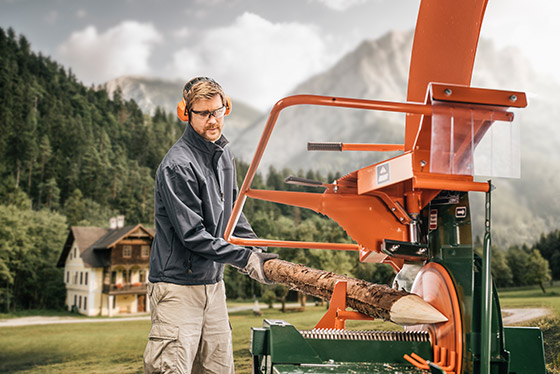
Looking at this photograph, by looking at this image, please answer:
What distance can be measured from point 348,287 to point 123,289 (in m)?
6.35

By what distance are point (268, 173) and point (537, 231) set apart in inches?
196

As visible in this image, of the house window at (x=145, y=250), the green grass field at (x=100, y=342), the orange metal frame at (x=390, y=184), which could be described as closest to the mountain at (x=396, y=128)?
the green grass field at (x=100, y=342)

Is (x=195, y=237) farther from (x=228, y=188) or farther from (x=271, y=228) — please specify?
(x=271, y=228)

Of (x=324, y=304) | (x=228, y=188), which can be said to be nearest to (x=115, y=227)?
(x=324, y=304)

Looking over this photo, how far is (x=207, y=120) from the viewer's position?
2312mm

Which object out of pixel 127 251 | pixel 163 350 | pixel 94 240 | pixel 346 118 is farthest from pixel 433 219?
pixel 346 118

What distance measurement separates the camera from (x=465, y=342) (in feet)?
5.20

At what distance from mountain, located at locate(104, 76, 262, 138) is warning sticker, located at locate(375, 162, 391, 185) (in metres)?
8.83

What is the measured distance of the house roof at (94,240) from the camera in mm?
7891

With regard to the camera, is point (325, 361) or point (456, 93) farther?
point (325, 361)

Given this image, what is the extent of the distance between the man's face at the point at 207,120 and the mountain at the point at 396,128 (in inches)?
273

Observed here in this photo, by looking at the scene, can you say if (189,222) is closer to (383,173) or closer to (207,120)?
(207,120)

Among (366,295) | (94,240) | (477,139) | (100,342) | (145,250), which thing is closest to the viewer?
(477,139)

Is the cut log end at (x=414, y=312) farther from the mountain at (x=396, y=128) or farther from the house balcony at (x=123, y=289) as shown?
the mountain at (x=396, y=128)
